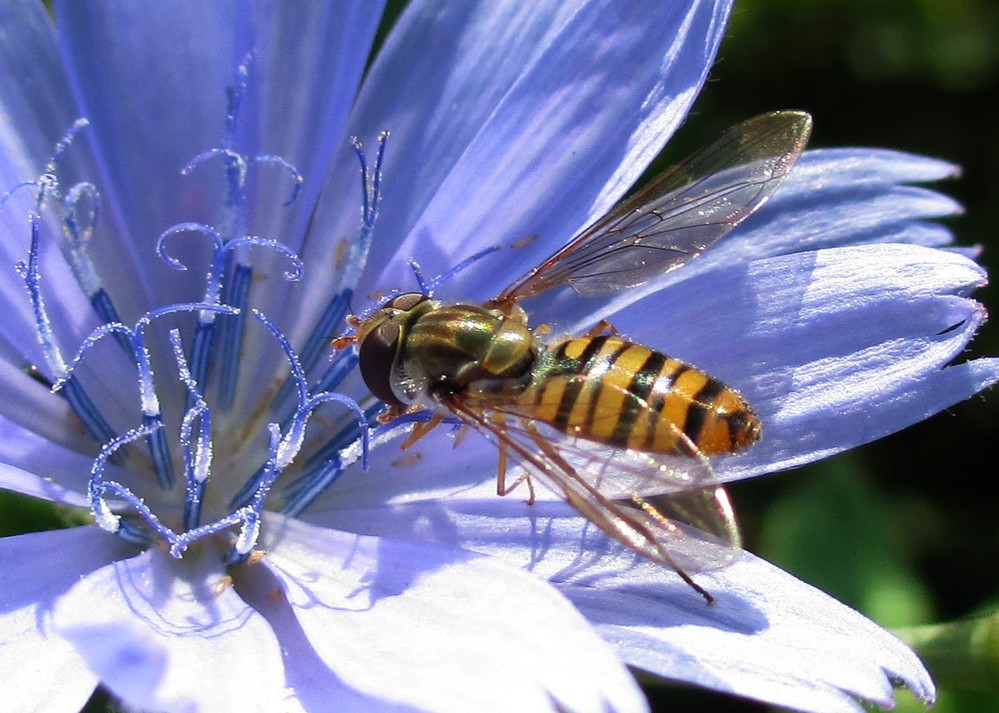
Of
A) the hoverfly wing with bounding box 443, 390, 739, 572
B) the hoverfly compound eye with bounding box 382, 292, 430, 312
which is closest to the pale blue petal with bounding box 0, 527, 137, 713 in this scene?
the hoverfly compound eye with bounding box 382, 292, 430, 312

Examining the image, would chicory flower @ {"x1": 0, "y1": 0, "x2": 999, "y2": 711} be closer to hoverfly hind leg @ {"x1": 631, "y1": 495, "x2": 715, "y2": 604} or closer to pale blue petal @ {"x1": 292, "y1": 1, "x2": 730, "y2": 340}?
pale blue petal @ {"x1": 292, "y1": 1, "x2": 730, "y2": 340}

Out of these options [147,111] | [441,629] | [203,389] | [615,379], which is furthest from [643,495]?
[147,111]

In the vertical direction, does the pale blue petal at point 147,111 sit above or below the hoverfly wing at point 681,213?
above

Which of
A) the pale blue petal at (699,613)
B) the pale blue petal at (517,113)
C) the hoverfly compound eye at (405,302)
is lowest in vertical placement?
the pale blue petal at (699,613)

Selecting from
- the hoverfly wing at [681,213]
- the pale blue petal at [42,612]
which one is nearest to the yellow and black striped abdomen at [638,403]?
the hoverfly wing at [681,213]

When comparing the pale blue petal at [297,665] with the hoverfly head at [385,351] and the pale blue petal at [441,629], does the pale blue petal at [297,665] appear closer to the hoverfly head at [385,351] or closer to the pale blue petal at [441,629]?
the pale blue petal at [441,629]

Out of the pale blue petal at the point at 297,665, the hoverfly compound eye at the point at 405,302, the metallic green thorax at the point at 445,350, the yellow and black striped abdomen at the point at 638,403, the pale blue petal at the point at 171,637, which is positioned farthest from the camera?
the hoverfly compound eye at the point at 405,302

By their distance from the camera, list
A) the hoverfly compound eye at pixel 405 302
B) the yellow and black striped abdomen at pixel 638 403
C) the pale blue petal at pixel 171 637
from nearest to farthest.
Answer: the pale blue petal at pixel 171 637
the yellow and black striped abdomen at pixel 638 403
the hoverfly compound eye at pixel 405 302

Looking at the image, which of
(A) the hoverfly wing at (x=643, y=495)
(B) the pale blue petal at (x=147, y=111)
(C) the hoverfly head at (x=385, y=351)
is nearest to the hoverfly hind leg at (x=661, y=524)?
(A) the hoverfly wing at (x=643, y=495)

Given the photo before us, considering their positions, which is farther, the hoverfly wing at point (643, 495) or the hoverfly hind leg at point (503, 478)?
the hoverfly hind leg at point (503, 478)

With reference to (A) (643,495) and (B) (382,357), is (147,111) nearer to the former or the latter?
(B) (382,357)
